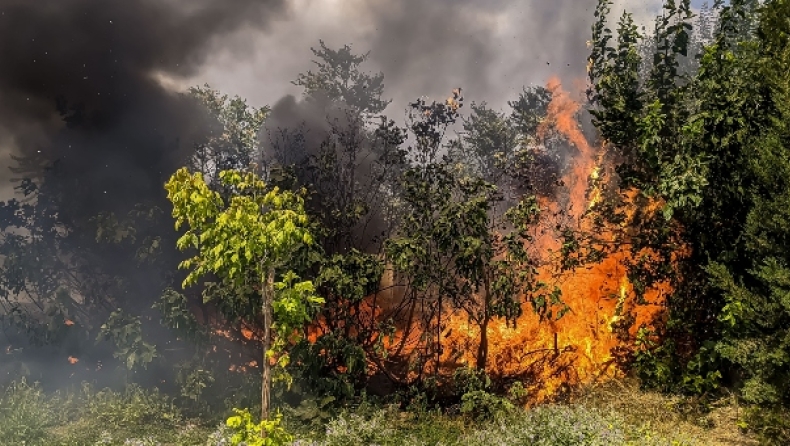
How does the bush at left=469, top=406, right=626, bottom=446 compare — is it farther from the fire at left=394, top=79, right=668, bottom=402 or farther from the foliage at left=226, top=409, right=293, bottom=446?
the foliage at left=226, top=409, right=293, bottom=446

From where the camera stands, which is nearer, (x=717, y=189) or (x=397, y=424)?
(x=717, y=189)

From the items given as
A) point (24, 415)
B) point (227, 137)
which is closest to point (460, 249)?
point (24, 415)

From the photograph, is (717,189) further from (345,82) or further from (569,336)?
(345,82)

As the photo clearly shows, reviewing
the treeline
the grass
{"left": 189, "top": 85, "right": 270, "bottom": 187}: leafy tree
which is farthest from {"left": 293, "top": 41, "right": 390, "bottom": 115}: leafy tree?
the grass

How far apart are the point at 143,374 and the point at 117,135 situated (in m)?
6.75

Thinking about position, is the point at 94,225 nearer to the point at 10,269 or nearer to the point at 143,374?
the point at 10,269

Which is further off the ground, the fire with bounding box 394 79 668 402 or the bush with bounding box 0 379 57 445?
the fire with bounding box 394 79 668 402

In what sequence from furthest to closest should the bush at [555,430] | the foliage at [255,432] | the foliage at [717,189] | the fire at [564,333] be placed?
1. the fire at [564,333]
2. the foliage at [717,189]
3. the bush at [555,430]
4. the foliage at [255,432]

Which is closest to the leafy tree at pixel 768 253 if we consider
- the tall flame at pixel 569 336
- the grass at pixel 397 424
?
the grass at pixel 397 424

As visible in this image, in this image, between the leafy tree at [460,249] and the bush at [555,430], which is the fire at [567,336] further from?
the bush at [555,430]

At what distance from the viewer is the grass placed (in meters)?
8.70

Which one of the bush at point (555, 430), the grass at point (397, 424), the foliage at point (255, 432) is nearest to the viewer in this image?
the foliage at point (255, 432)

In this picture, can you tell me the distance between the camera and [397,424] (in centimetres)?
1088

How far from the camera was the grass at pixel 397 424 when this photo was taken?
28.5 feet
